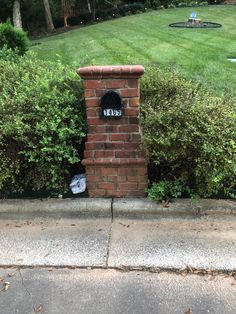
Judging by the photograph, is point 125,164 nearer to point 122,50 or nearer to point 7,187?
point 7,187

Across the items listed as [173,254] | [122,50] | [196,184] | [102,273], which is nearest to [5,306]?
[102,273]

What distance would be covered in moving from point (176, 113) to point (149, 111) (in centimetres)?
34

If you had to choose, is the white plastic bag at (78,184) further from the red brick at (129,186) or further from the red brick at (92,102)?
the red brick at (92,102)

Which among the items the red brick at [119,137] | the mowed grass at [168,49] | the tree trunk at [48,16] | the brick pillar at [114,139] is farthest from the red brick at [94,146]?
the tree trunk at [48,16]

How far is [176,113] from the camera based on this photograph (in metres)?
3.61

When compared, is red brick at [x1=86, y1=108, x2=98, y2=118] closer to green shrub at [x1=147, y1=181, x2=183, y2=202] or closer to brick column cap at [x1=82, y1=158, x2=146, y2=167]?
→ brick column cap at [x1=82, y1=158, x2=146, y2=167]

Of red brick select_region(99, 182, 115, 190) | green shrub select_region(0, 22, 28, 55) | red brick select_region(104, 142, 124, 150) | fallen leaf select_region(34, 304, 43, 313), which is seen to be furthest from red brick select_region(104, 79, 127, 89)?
green shrub select_region(0, 22, 28, 55)

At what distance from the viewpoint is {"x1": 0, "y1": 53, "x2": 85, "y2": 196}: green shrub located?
3.77 meters

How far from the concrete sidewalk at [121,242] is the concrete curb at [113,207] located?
57 mm

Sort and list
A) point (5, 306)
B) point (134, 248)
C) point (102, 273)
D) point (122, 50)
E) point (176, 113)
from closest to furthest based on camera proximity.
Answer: point (5, 306), point (102, 273), point (134, 248), point (176, 113), point (122, 50)

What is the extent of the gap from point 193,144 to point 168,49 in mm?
7641

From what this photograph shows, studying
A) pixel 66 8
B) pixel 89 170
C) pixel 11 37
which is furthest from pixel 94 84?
pixel 66 8

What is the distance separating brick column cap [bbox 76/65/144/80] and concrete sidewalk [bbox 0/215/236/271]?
3.93ft

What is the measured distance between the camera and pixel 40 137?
12.6ft
